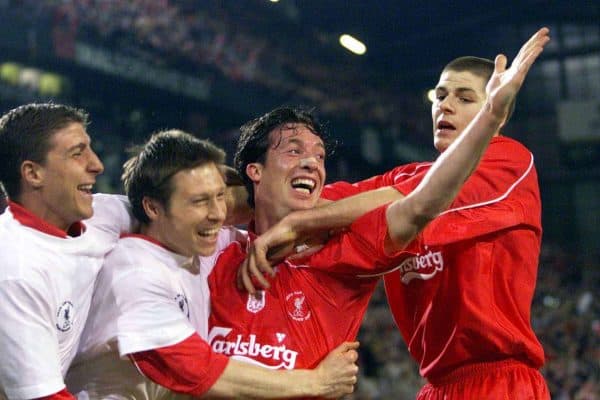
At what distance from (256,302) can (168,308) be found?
0.37 meters

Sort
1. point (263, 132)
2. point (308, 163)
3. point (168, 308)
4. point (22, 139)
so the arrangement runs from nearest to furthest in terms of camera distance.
Answer: point (168, 308)
point (22, 139)
point (308, 163)
point (263, 132)

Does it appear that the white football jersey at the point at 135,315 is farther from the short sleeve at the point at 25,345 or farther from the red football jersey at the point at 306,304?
the short sleeve at the point at 25,345

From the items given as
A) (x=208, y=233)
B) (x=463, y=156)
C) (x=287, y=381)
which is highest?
(x=463, y=156)

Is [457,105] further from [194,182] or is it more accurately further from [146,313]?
[146,313]

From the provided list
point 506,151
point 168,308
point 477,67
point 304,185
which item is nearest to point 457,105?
point 477,67

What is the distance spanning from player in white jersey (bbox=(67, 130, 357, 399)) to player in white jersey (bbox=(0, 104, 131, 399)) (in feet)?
0.33

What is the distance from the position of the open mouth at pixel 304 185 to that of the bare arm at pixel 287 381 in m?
0.64

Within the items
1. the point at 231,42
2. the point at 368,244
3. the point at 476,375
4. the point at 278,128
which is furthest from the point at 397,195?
the point at 231,42

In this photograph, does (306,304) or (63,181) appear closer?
(63,181)

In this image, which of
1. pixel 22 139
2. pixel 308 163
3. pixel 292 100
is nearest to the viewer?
pixel 22 139

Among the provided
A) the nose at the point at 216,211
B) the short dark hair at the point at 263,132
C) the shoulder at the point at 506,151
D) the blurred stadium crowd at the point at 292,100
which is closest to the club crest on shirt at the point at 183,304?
the nose at the point at 216,211

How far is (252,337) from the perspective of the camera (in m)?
2.86

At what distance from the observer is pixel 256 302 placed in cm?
293

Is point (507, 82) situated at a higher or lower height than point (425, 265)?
higher
